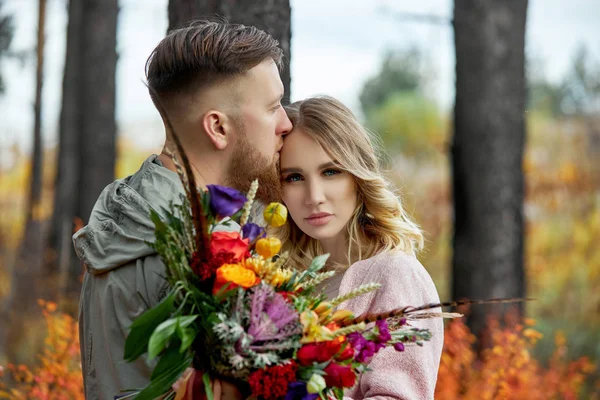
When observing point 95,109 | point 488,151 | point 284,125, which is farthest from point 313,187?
point 95,109

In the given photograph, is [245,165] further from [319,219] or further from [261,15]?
[261,15]

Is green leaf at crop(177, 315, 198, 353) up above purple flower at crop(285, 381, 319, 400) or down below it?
above

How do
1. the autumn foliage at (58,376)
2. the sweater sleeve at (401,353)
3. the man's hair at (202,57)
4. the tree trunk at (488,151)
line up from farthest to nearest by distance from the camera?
the tree trunk at (488,151) → the autumn foliage at (58,376) → the sweater sleeve at (401,353) → the man's hair at (202,57)

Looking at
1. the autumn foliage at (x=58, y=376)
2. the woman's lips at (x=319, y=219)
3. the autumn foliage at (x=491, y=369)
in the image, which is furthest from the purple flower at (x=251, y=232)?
the autumn foliage at (x=491, y=369)

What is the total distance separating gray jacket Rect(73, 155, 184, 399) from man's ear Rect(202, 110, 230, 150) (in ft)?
0.54

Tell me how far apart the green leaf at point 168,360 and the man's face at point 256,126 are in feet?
2.36

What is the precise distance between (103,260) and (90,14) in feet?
29.5

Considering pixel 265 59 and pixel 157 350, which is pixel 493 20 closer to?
pixel 265 59

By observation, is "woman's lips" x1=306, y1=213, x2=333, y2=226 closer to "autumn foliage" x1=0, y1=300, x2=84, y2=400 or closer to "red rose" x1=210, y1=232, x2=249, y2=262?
"red rose" x1=210, y1=232, x2=249, y2=262

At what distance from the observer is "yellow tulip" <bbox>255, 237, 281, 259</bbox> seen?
7.23 ft

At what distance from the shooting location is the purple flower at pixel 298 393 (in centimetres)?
210

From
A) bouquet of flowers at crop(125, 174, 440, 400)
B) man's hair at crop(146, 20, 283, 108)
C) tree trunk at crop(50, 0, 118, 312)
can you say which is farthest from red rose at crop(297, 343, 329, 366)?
tree trunk at crop(50, 0, 118, 312)

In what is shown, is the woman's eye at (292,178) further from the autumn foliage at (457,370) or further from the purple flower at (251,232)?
the autumn foliage at (457,370)

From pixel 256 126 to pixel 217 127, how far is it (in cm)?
13
